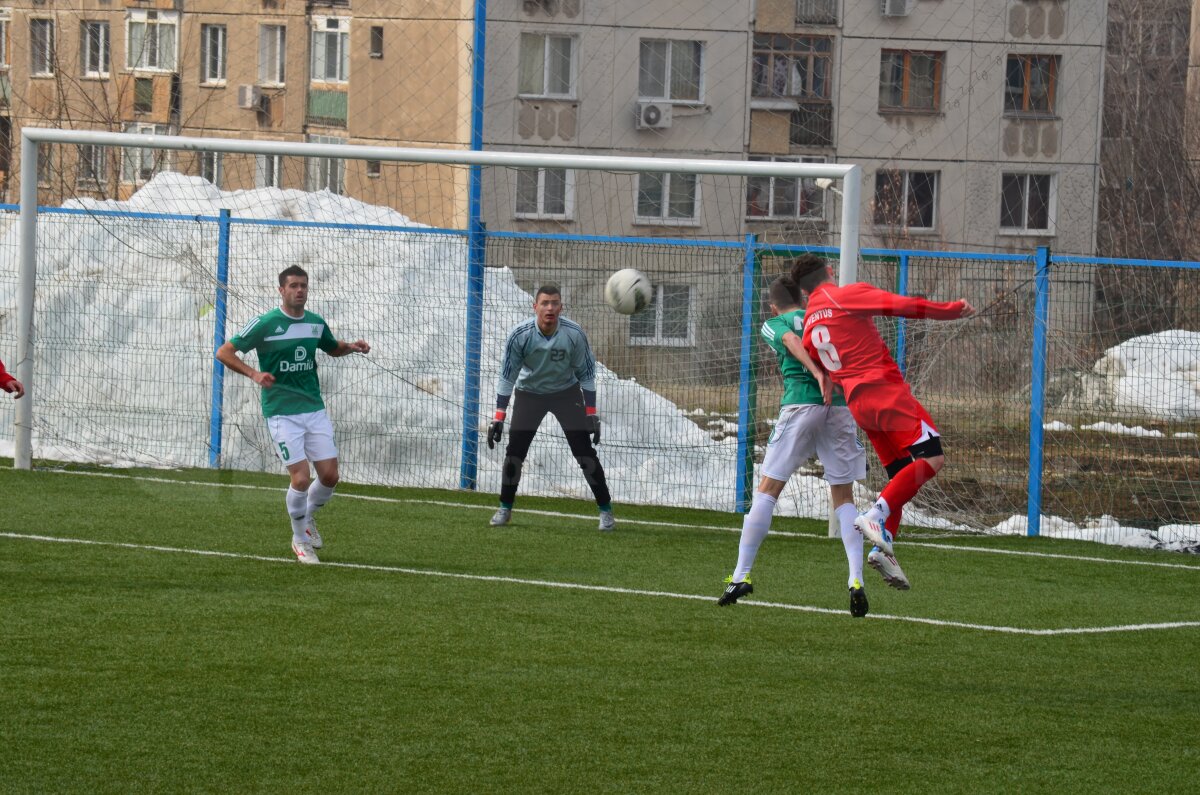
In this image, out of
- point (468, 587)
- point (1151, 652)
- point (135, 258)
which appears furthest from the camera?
point (135, 258)

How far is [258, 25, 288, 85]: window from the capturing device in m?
36.2

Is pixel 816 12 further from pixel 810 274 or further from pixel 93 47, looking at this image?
pixel 810 274

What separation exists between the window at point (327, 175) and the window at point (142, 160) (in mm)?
3144

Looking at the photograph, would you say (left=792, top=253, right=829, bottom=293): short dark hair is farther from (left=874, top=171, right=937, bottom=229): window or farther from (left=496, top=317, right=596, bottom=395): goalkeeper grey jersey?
(left=874, top=171, right=937, bottom=229): window

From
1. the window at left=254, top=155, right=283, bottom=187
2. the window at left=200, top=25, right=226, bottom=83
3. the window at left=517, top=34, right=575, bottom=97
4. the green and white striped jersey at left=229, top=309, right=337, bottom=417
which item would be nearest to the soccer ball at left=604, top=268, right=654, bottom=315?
the green and white striped jersey at left=229, top=309, right=337, bottom=417

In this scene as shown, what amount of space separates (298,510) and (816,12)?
2096 cm

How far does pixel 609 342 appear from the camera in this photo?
608 inches

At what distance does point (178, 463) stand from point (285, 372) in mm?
5645

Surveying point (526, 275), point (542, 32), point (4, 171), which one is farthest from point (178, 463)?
point (4, 171)

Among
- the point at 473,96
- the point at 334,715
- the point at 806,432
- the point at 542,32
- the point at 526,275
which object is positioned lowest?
the point at 334,715

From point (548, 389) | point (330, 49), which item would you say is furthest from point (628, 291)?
point (330, 49)

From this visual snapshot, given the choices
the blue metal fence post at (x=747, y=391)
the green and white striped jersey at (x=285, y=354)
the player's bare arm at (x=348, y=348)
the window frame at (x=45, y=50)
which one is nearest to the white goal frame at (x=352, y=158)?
the blue metal fence post at (x=747, y=391)

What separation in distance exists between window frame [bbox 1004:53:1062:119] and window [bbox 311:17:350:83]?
13658 mm

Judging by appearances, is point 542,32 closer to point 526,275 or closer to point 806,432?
point 526,275
